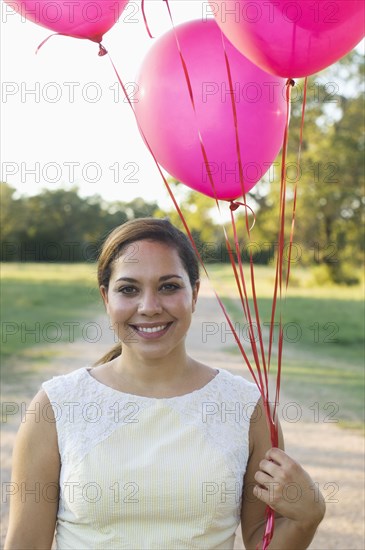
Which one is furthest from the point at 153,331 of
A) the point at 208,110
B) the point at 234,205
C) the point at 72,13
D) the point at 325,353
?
the point at 325,353

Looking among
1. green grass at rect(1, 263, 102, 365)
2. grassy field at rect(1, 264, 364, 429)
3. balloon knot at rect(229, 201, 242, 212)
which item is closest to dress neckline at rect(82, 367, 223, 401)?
grassy field at rect(1, 264, 364, 429)

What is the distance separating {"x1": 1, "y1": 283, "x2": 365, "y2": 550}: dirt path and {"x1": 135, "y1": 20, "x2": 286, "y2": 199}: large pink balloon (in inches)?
89.2

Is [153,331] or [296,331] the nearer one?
[153,331]

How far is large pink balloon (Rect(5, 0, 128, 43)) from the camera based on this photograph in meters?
2.24

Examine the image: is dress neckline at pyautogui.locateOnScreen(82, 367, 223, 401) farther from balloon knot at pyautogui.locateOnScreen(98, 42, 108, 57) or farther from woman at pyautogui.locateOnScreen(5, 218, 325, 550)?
balloon knot at pyautogui.locateOnScreen(98, 42, 108, 57)

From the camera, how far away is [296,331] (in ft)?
44.2

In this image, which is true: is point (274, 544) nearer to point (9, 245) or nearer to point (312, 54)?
point (312, 54)

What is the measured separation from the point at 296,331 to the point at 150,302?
37.8 ft

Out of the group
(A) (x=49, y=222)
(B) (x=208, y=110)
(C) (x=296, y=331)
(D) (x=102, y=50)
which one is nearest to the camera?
(D) (x=102, y=50)

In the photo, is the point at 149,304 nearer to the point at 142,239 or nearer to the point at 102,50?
the point at 142,239

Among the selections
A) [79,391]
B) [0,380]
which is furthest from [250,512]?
[0,380]

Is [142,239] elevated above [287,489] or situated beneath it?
elevated above

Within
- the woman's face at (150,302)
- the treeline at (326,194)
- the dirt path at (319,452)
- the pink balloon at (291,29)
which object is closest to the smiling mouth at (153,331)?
the woman's face at (150,302)

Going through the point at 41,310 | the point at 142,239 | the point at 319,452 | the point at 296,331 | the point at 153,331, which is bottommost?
the point at 41,310
